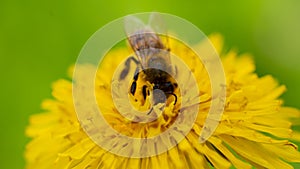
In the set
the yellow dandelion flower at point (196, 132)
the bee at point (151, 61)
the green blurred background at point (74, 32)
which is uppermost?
the green blurred background at point (74, 32)

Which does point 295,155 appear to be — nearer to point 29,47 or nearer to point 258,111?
point 258,111

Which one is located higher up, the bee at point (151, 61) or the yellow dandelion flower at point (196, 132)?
the bee at point (151, 61)

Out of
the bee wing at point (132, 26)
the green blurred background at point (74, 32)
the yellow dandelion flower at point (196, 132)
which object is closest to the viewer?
the yellow dandelion flower at point (196, 132)

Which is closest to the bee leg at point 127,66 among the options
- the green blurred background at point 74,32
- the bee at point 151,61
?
the bee at point 151,61

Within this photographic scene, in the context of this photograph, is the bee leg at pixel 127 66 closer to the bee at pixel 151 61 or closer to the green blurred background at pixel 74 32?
the bee at pixel 151 61

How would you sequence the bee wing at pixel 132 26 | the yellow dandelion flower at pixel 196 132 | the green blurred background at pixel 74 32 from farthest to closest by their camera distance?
1. the green blurred background at pixel 74 32
2. the bee wing at pixel 132 26
3. the yellow dandelion flower at pixel 196 132

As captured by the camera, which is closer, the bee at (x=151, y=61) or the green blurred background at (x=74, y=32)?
the bee at (x=151, y=61)
